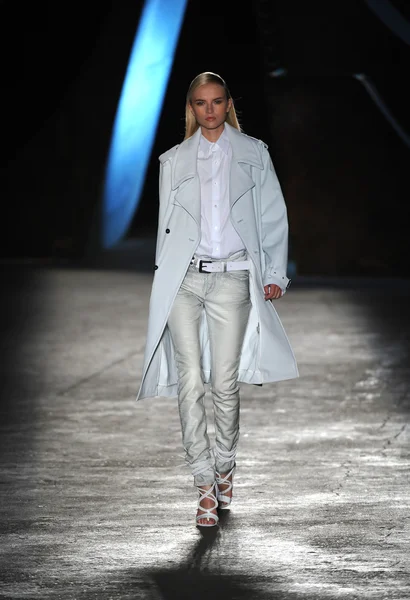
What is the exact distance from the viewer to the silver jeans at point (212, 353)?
523 centimetres

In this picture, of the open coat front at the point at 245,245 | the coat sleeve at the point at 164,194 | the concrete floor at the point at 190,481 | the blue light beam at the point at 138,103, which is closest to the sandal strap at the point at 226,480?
the concrete floor at the point at 190,481

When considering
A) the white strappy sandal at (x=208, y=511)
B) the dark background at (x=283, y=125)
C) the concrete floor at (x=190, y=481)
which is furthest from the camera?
the dark background at (x=283, y=125)

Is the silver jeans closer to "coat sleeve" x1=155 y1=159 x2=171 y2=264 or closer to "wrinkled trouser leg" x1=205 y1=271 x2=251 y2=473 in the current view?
"wrinkled trouser leg" x1=205 y1=271 x2=251 y2=473

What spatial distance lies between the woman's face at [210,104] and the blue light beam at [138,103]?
644 inches

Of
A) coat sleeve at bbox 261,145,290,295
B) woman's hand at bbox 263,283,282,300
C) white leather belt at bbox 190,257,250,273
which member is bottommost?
woman's hand at bbox 263,283,282,300

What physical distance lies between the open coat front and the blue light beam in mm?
16315

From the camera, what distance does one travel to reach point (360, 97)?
17.4 meters

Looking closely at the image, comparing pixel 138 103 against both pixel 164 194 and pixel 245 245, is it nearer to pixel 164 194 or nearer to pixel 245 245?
pixel 164 194

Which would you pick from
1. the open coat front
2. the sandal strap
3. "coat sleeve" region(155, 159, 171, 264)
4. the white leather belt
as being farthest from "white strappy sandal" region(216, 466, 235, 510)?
"coat sleeve" region(155, 159, 171, 264)

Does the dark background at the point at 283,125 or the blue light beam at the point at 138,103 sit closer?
the dark background at the point at 283,125

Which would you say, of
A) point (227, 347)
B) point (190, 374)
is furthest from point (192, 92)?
point (190, 374)

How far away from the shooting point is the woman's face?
523 centimetres

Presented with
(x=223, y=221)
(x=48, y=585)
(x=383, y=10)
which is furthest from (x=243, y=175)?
(x=383, y=10)

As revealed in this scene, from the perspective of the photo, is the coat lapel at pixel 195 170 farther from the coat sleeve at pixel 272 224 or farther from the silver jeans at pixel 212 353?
the silver jeans at pixel 212 353
